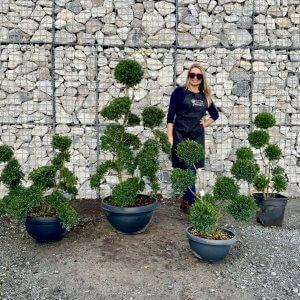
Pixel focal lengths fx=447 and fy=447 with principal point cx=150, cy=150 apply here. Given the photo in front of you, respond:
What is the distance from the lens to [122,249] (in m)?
4.20

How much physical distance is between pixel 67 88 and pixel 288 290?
3.73 metres

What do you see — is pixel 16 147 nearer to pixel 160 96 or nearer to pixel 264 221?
pixel 160 96

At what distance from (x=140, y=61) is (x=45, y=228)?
2705 millimetres

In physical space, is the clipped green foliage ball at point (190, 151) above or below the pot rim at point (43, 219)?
above

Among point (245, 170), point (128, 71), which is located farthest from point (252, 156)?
point (128, 71)

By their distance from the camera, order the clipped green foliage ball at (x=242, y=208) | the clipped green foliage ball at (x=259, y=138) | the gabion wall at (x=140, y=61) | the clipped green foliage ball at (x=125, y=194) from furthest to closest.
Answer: the gabion wall at (x=140, y=61) < the clipped green foliage ball at (x=259, y=138) < the clipped green foliage ball at (x=125, y=194) < the clipped green foliage ball at (x=242, y=208)

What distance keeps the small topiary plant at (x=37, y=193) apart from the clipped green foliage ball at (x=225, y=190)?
1327 mm

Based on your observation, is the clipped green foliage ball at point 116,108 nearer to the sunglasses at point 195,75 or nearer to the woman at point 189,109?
the woman at point 189,109

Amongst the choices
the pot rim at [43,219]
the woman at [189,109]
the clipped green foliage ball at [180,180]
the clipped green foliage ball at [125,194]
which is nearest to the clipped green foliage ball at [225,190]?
the clipped green foliage ball at [180,180]

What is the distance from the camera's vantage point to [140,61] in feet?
19.4

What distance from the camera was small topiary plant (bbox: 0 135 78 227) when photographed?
4.02 meters

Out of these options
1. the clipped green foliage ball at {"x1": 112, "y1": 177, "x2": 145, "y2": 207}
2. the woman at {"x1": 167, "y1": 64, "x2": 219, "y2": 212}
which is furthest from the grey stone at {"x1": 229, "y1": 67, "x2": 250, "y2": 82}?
the clipped green foliage ball at {"x1": 112, "y1": 177, "x2": 145, "y2": 207}

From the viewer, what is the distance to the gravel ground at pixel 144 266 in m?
3.51

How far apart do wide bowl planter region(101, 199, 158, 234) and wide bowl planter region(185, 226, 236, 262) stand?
0.64m
